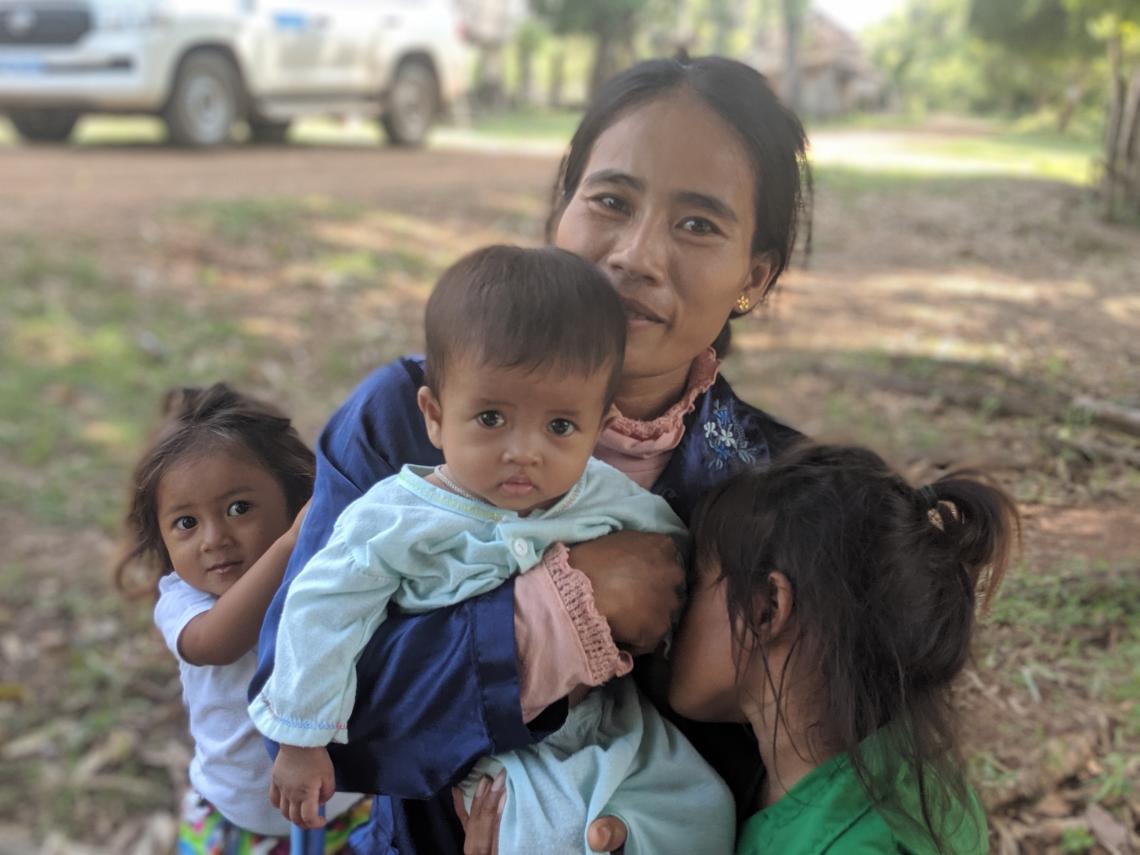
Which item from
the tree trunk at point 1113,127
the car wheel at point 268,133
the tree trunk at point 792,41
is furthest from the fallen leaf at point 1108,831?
the tree trunk at point 792,41

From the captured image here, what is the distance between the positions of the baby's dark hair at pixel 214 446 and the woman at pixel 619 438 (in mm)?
263

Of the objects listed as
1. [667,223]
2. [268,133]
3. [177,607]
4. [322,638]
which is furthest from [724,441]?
[268,133]

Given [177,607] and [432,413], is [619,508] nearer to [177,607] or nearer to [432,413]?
[432,413]

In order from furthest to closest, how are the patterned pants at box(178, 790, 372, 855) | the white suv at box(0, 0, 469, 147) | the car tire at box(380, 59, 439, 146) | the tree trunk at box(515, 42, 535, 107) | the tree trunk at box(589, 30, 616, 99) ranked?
the tree trunk at box(515, 42, 535, 107) → the tree trunk at box(589, 30, 616, 99) → the car tire at box(380, 59, 439, 146) → the white suv at box(0, 0, 469, 147) → the patterned pants at box(178, 790, 372, 855)

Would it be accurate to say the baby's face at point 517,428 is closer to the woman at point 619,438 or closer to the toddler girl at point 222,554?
the woman at point 619,438

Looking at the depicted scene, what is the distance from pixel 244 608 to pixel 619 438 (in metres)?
0.69

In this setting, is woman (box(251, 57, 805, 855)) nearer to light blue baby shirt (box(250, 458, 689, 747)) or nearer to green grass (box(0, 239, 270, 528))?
light blue baby shirt (box(250, 458, 689, 747))

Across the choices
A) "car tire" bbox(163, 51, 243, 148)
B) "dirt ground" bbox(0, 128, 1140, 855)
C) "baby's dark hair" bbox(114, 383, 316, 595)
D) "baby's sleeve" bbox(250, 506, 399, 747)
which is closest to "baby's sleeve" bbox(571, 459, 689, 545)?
"baby's sleeve" bbox(250, 506, 399, 747)

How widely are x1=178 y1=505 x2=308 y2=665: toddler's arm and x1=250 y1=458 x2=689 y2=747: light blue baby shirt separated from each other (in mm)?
258

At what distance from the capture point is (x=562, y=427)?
1.70 metres

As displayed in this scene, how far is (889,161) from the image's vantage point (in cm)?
1583

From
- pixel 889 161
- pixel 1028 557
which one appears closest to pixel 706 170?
pixel 1028 557

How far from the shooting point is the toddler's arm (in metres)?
1.94

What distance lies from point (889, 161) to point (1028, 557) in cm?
1413
